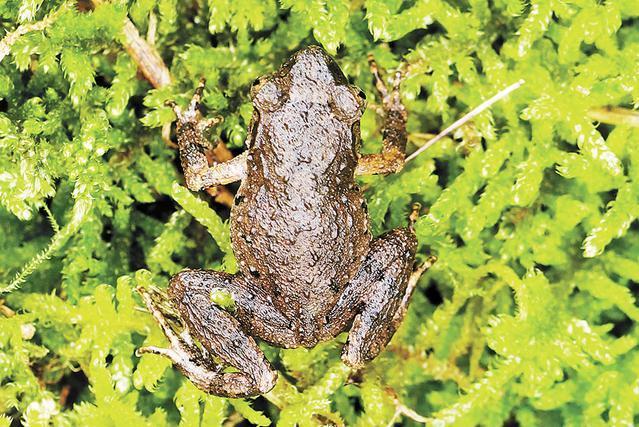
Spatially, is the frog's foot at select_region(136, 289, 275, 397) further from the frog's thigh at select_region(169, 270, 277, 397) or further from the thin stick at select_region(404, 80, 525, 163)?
the thin stick at select_region(404, 80, 525, 163)

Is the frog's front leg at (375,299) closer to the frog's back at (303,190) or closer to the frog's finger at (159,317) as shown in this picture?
the frog's back at (303,190)

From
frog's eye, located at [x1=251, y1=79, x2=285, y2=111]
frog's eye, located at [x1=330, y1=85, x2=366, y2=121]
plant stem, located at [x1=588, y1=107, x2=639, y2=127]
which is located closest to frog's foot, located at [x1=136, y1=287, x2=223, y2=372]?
frog's eye, located at [x1=251, y1=79, x2=285, y2=111]

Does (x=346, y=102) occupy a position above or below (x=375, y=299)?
above

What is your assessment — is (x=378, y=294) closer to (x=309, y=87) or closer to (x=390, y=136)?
(x=390, y=136)

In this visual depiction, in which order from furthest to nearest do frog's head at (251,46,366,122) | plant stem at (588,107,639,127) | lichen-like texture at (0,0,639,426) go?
plant stem at (588,107,639,127), lichen-like texture at (0,0,639,426), frog's head at (251,46,366,122)

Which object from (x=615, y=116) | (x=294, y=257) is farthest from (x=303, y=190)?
(x=615, y=116)

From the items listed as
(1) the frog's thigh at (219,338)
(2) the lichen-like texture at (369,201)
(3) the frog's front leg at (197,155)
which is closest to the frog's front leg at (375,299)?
(2) the lichen-like texture at (369,201)

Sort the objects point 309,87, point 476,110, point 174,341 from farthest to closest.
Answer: point 476,110 → point 174,341 → point 309,87
